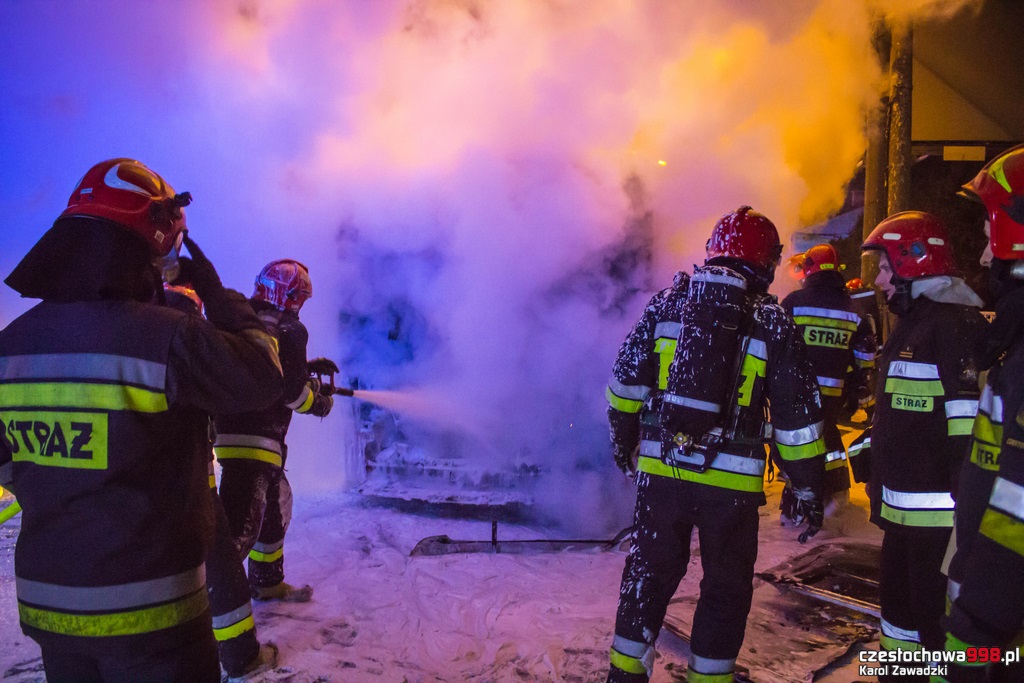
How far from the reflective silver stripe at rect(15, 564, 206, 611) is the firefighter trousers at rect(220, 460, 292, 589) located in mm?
1484

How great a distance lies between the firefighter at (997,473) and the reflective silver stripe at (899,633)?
3.04ft

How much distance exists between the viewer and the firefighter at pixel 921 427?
93.7 inches

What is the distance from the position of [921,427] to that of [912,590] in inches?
26.7

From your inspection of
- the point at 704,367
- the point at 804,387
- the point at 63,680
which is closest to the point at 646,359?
the point at 704,367

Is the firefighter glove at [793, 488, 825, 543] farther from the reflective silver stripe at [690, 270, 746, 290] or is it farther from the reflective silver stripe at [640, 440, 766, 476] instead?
the reflective silver stripe at [690, 270, 746, 290]

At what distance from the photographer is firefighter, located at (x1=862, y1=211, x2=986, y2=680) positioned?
2.38 m

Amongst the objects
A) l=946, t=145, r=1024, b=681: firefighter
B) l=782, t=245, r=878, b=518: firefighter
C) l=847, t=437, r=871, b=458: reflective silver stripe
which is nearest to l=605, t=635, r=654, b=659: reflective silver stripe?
l=946, t=145, r=1024, b=681: firefighter

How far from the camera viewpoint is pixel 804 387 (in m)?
2.46

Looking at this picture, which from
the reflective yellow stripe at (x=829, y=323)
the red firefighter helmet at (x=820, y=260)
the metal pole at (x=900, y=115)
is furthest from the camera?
the metal pole at (x=900, y=115)

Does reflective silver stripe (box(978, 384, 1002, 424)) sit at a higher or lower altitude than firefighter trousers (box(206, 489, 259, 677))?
higher

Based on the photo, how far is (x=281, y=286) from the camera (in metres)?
3.76

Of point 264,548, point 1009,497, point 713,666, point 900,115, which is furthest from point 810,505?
point 900,115

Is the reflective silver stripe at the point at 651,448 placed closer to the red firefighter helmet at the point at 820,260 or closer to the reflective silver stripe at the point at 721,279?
the reflective silver stripe at the point at 721,279

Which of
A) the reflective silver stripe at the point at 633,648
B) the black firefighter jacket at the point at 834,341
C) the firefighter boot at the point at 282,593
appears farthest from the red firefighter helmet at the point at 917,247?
the firefighter boot at the point at 282,593
